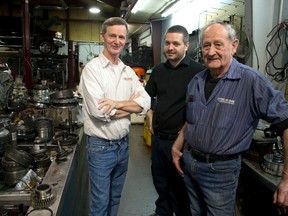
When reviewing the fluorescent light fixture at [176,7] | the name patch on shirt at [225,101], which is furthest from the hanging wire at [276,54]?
the fluorescent light fixture at [176,7]

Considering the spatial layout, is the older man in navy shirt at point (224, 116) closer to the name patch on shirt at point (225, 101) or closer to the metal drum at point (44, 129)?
the name patch on shirt at point (225, 101)

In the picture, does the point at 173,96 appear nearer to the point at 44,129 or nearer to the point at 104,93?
the point at 104,93

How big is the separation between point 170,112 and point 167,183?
63 centimetres

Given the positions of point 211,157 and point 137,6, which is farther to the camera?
point 137,6

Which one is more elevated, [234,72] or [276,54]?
[276,54]

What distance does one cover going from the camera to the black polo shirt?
2.03m

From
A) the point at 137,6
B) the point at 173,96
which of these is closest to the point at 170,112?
the point at 173,96

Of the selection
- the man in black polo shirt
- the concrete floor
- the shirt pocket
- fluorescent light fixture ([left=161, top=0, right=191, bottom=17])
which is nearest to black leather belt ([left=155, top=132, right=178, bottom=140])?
the man in black polo shirt

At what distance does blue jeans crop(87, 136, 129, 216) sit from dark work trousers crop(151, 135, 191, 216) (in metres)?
0.38

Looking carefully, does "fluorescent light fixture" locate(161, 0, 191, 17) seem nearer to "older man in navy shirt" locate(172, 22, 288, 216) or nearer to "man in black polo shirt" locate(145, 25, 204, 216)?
"man in black polo shirt" locate(145, 25, 204, 216)

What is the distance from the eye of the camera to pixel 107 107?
1577 millimetres

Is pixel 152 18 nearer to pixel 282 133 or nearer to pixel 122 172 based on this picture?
pixel 122 172

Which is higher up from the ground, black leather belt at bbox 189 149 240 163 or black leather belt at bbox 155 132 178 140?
black leather belt at bbox 189 149 240 163

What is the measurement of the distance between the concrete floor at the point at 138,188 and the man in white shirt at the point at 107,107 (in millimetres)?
954
